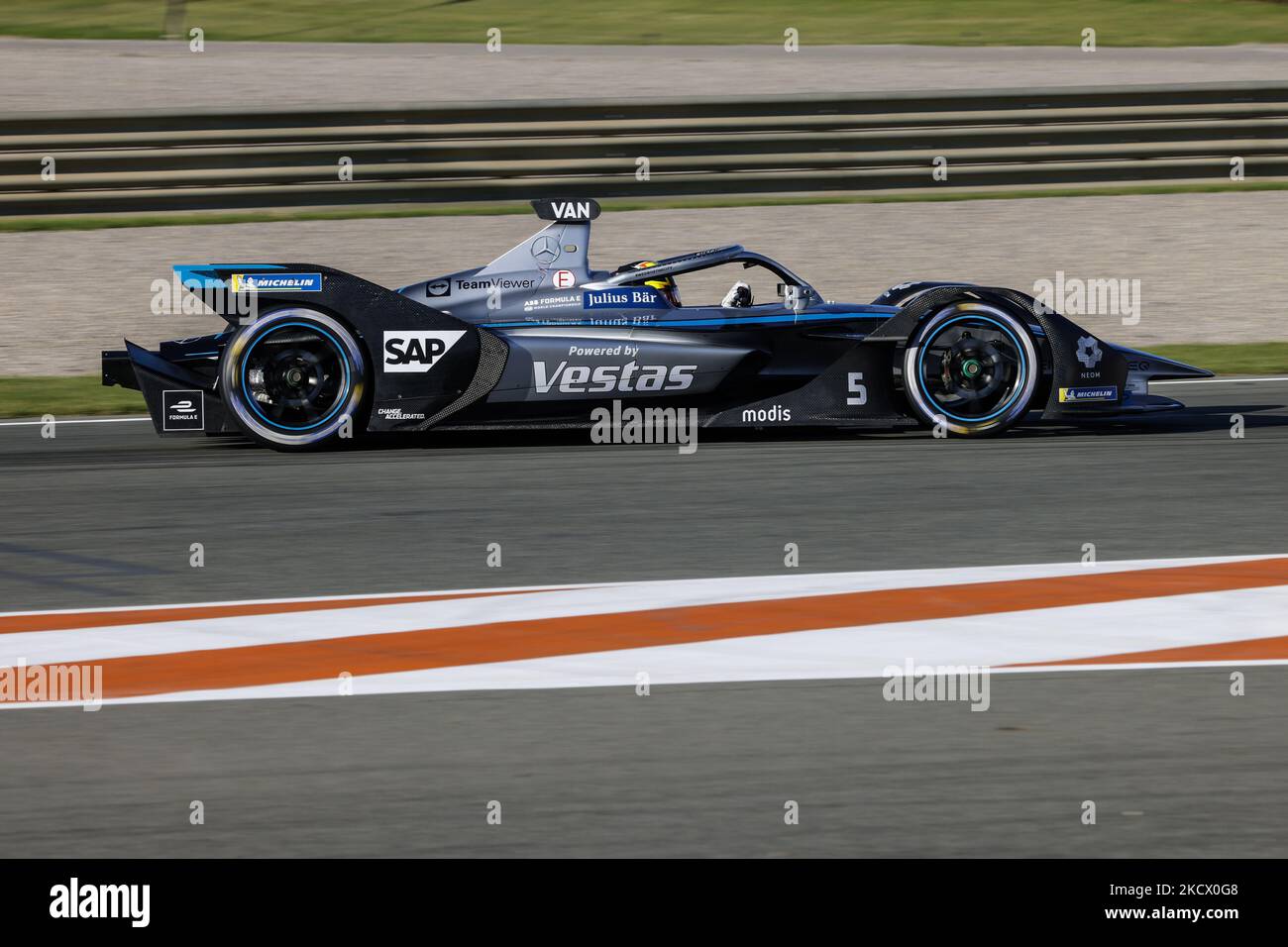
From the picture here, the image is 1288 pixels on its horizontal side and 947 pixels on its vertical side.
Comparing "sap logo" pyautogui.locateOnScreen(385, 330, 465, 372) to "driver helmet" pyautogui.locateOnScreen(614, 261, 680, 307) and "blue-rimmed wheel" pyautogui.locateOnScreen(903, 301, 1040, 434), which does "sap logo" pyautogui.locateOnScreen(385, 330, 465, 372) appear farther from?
"blue-rimmed wheel" pyautogui.locateOnScreen(903, 301, 1040, 434)

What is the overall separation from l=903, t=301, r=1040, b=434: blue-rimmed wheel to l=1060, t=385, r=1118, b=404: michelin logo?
159 millimetres

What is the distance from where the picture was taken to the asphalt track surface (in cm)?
411

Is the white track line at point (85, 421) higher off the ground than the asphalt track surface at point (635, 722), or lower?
higher

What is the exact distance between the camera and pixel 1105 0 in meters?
28.9

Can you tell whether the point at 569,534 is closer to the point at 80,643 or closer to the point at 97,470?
the point at 80,643

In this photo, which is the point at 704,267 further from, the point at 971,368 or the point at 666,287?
the point at 971,368

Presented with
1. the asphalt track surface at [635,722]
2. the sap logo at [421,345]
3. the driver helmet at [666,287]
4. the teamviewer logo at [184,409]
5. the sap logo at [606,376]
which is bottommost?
the asphalt track surface at [635,722]

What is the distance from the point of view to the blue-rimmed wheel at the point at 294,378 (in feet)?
29.5

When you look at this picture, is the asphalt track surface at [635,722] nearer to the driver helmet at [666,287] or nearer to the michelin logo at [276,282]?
the michelin logo at [276,282]

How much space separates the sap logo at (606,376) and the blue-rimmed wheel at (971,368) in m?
1.16

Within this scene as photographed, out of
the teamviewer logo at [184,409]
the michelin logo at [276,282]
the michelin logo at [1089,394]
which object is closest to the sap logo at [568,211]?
the michelin logo at [276,282]
